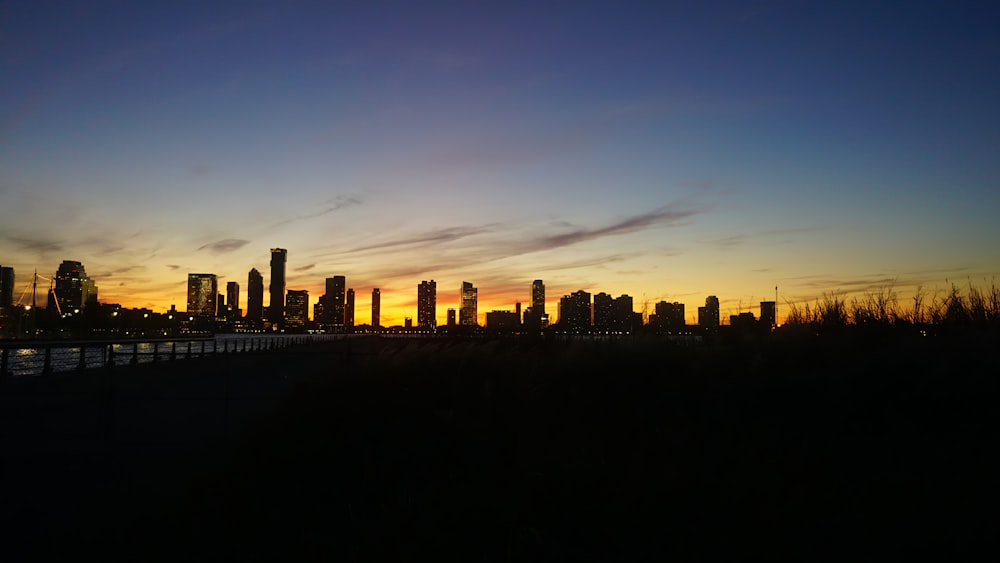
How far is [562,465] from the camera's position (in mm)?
8500

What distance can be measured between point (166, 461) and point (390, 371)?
465 centimetres

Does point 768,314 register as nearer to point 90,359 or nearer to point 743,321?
point 743,321

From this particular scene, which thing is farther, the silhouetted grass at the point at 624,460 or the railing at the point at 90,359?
the railing at the point at 90,359

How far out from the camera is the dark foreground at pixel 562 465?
6.88 meters

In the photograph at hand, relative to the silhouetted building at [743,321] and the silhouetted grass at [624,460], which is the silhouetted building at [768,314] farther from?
the silhouetted grass at [624,460]

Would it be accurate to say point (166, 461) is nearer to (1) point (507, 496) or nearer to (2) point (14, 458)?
(2) point (14, 458)

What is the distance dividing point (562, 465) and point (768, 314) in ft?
44.0

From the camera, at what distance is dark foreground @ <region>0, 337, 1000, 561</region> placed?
6875 millimetres

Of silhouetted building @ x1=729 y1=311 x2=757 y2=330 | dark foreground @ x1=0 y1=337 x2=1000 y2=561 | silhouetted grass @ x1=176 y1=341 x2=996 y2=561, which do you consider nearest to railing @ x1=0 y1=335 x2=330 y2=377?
dark foreground @ x1=0 y1=337 x2=1000 y2=561

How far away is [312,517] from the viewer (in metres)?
7.86

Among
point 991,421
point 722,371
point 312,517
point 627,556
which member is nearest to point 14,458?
point 312,517

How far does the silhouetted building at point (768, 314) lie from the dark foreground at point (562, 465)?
4.82 metres

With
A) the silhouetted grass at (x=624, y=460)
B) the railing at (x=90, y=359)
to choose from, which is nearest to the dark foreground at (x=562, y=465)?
the silhouetted grass at (x=624, y=460)

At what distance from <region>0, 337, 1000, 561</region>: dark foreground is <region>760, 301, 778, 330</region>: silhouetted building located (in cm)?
482
